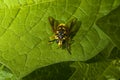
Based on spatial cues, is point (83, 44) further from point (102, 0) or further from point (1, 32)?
point (1, 32)

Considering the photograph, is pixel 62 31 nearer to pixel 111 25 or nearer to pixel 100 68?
pixel 100 68

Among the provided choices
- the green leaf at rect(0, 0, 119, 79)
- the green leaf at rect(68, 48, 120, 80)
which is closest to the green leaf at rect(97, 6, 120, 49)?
the green leaf at rect(0, 0, 119, 79)

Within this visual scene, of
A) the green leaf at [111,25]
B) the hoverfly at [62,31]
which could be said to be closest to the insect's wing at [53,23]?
the hoverfly at [62,31]

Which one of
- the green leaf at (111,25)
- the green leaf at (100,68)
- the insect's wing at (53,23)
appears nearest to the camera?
the green leaf at (111,25)

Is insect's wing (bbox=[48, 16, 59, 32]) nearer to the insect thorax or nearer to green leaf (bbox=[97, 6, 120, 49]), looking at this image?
the insect thorax

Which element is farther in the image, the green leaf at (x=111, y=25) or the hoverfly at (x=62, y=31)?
the hoverfly at (x=62, y=31)

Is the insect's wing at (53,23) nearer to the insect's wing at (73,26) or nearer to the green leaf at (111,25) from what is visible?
the insect's wing at (73,26)
